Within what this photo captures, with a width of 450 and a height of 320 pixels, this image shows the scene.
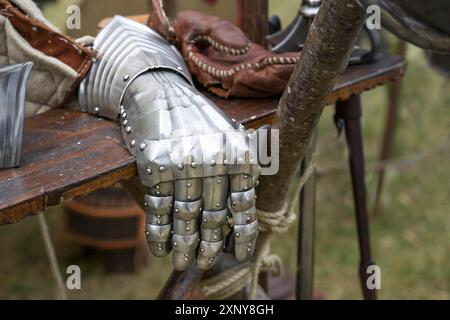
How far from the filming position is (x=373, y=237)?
2434 mm

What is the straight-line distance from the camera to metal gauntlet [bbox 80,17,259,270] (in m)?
0.79

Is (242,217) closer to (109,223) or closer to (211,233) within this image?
(211,233)

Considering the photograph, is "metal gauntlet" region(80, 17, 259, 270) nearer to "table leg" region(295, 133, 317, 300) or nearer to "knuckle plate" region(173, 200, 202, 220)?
"knuckle plate" region(173, 200, 202, 220)

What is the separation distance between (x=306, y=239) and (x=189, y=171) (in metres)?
0.68

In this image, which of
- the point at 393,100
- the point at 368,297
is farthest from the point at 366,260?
the point at 393,100

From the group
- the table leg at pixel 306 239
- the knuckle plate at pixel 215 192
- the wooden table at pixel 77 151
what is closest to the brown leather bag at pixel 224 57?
the wooden table at pixel 77 151

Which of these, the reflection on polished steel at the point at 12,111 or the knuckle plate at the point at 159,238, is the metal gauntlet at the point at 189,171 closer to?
the knuckle plate at the point at 159,238

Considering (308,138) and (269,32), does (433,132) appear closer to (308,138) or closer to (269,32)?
(269,32)

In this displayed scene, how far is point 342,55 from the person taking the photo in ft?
2.51

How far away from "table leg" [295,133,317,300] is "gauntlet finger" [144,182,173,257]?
1.85 feet

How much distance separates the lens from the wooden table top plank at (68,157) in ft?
2.49

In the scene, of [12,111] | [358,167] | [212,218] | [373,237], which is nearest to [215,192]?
[212,218]
